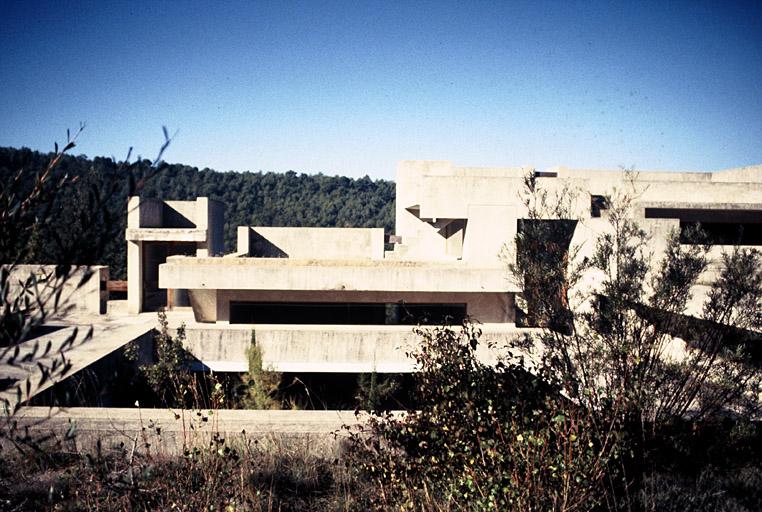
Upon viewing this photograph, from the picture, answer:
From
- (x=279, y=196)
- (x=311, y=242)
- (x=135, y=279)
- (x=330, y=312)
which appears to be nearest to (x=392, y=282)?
(x=330, y=312)

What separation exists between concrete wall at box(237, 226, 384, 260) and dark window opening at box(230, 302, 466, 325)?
1031 centimetres

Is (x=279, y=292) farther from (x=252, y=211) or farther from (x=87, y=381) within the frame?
(x=252, y=211)

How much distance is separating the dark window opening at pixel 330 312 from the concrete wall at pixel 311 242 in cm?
1031

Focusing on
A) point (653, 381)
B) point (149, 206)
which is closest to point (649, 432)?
point (653, 381)

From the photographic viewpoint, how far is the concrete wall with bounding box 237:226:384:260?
26.7m

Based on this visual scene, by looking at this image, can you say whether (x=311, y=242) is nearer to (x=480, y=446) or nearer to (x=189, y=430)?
(x=189, y=430)

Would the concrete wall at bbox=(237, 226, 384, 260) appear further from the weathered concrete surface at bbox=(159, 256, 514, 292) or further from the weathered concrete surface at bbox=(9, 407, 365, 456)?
the weathered concrete surface at bbox=(9, 407, 365, 456)

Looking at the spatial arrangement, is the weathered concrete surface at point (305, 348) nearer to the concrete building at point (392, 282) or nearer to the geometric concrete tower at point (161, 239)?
the concrete building at point (392, 282)

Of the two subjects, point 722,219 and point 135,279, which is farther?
point 135,279

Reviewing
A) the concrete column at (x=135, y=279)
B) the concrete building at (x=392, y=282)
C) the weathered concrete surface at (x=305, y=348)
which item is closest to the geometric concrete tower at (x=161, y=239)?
the concrete column at (x=135, y=279)

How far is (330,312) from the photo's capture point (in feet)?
53.2

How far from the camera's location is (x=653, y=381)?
6.52m

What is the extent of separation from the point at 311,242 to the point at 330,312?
37.0ft

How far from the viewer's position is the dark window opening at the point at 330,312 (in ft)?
52.8
